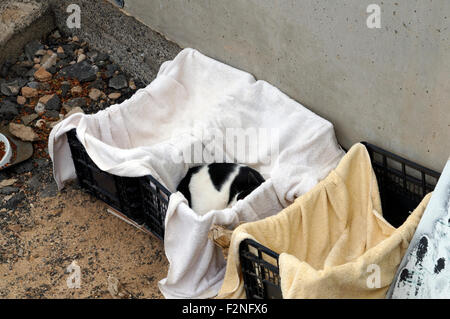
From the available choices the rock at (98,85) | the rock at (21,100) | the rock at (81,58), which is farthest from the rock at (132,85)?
the rock at (21,100)

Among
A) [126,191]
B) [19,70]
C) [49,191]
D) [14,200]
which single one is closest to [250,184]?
[126,191]

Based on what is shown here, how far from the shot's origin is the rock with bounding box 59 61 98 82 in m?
3.72

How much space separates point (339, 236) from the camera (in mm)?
2604

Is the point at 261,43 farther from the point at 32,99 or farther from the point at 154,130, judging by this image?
the point at 32,99

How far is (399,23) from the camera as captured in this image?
228cm

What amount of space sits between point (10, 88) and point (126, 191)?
129 centimetres

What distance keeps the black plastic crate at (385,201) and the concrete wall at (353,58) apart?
49mm

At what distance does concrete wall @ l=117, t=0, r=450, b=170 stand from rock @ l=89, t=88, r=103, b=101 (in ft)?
2.40

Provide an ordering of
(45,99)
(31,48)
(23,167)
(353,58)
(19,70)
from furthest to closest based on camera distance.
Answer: (31,48) → (19,70) → (45,99) → (23,167) → (353,58)

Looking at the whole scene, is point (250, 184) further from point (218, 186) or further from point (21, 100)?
point (21, 100)

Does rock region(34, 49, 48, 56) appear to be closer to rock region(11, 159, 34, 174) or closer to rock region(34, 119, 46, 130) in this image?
rock region(34, 119, 46, 130)

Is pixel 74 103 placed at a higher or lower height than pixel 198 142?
lower

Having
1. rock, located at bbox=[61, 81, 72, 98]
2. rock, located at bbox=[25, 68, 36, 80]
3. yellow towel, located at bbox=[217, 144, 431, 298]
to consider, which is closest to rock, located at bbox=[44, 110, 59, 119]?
rock, located at bbox=[61, 81, 72, 98]

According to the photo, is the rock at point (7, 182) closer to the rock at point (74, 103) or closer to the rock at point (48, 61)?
the rock at point (74, 103)
